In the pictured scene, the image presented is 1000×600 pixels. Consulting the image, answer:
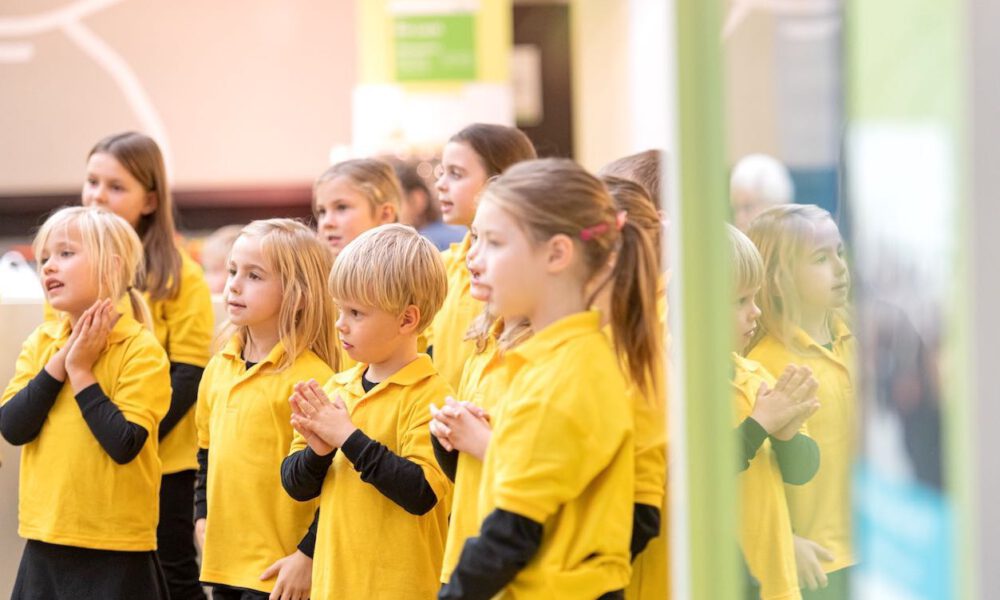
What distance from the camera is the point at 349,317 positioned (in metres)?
2.41

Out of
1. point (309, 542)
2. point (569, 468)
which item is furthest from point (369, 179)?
point (569, 468)

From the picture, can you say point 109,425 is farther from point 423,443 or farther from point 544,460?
point 544,460

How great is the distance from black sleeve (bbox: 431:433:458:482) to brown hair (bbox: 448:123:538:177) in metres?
0.96

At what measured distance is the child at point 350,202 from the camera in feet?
10.5

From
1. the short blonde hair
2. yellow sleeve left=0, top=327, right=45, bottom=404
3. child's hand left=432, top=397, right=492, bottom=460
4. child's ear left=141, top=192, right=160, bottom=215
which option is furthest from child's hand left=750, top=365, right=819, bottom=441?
child's ear left=141, top=192, right=160, bottom=215

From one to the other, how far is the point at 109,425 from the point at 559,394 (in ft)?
4.17

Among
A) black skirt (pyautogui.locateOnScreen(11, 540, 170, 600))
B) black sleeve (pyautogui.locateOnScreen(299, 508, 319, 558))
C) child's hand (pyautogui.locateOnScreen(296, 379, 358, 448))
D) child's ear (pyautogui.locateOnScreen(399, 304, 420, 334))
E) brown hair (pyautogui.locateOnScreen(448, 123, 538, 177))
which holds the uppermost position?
Result: brown hair (pyautogui.locateOnScreen(448, 123, 538, 177))

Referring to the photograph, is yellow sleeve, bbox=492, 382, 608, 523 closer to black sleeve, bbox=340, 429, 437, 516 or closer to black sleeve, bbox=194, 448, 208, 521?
black sleeve, bbox=340, 429, 437, 516

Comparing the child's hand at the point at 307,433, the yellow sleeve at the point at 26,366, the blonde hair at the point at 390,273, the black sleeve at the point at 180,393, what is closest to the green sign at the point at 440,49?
the black sleeve at the point at 180,393

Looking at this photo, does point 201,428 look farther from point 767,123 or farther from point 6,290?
point 767,123

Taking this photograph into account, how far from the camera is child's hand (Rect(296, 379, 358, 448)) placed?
2270 millimetres

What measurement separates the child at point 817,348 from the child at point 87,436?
1.51 m

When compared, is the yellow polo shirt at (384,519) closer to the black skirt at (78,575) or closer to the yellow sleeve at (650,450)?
the yellow sleeve at (650,450)

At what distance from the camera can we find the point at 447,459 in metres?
2.15
